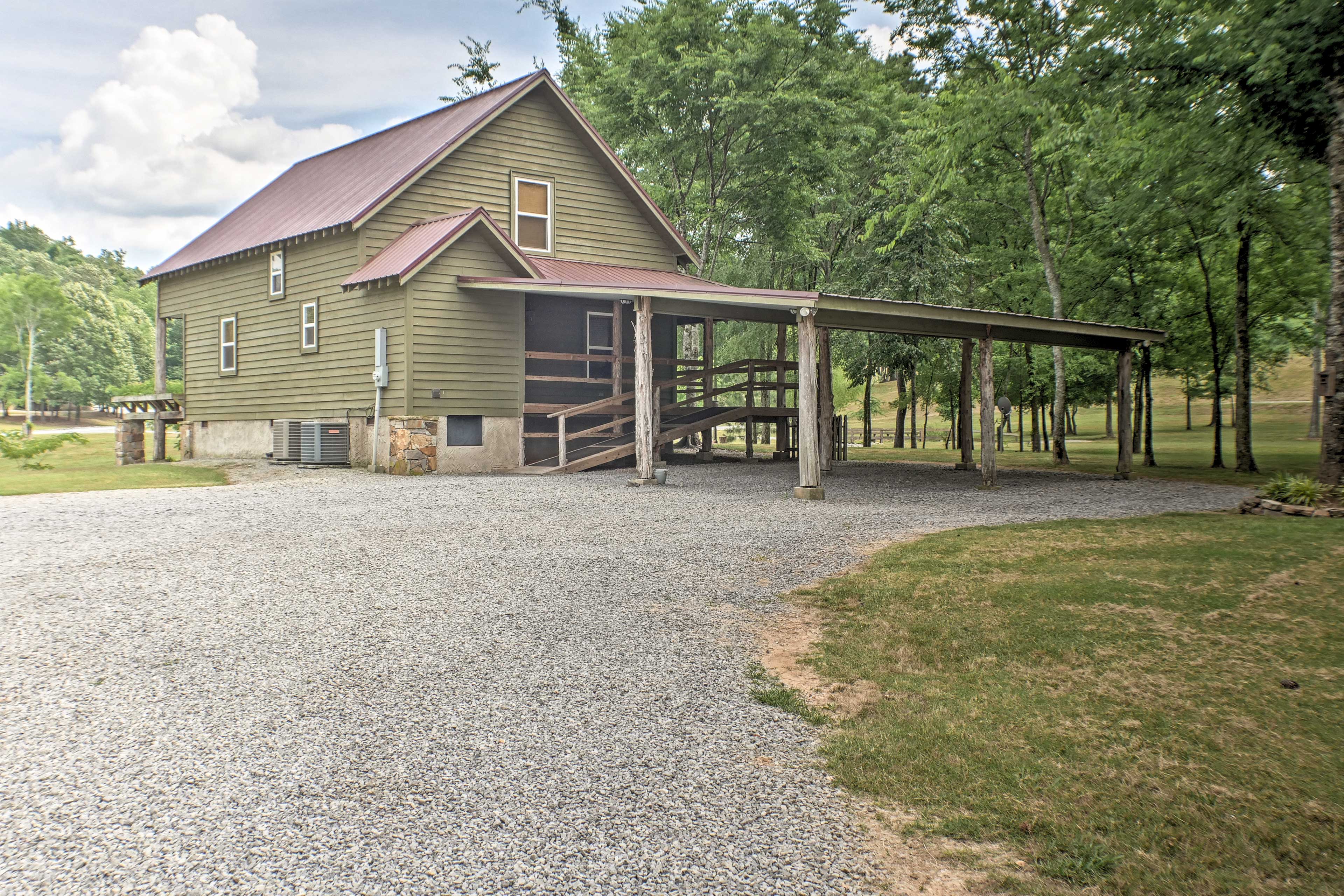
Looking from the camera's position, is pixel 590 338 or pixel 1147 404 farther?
pixel 1147 404

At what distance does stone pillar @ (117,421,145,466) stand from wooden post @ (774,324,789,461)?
1661 cm

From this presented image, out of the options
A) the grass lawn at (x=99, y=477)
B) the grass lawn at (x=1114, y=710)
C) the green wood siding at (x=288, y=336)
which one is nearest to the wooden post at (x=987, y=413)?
the grass lawn at (x=1114, y=710)

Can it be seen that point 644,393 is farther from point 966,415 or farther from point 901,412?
point 901,412

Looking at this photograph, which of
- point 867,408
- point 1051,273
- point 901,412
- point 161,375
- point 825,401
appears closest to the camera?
point 825,401

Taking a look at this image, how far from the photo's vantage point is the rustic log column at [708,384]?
819 inches

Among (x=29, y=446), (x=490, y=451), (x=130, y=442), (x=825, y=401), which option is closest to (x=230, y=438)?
(x=130, y=442)

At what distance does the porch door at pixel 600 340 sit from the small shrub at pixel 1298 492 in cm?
1354

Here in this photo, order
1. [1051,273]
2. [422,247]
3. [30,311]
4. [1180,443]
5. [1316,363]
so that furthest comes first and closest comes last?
[30,311] < [1180,443] < [1316,363] < [1051,273] < [422,247]

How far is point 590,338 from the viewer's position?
2166 centimetres

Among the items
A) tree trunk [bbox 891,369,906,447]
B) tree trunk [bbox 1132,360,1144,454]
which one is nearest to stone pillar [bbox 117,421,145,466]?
tree trunk [bbox 891,369,906,447]

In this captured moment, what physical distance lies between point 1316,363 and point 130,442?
47147mm

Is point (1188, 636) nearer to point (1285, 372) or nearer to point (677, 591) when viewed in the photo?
point (677, 591)

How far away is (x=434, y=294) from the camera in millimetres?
17938

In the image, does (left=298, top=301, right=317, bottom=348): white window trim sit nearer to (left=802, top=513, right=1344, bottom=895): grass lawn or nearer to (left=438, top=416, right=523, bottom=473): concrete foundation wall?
(left=438, top=416, right=523, bottom=473): concrete foundation wall
